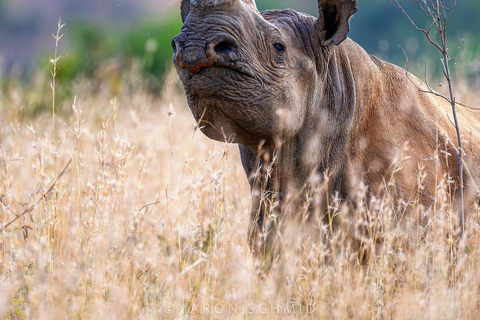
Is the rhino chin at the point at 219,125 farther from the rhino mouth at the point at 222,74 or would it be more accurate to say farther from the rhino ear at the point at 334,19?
the rhino ear at the point at 334,19

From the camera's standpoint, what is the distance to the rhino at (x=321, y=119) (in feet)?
14.9

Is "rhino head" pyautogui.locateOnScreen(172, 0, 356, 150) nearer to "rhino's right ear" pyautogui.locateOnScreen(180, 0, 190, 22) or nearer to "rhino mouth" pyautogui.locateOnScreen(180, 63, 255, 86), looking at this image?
"rhino mouth" pyautogui.locateOnScreen(180, 63, 255, 86)

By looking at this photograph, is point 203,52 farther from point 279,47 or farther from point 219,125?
point 279,47

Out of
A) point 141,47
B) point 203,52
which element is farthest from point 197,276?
point 141,47

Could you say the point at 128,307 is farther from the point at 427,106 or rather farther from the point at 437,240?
the point at 427,106

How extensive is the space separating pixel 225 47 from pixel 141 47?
909 inches

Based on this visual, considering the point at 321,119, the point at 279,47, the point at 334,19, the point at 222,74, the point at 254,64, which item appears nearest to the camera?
the point at 222,74

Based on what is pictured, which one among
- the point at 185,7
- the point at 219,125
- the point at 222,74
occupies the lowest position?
the point at 219,125

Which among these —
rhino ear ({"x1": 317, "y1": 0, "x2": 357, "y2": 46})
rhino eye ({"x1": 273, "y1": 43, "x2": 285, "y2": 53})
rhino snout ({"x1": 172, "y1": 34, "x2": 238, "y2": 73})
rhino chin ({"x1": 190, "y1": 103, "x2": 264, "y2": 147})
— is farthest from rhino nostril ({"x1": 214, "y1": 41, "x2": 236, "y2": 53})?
rhino ear ({"x1": 317, "y1": 0, "x2": 357, "y2": 46})

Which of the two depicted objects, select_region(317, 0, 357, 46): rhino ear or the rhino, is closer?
the rhino

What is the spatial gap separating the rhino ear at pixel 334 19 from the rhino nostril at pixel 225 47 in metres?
0.96

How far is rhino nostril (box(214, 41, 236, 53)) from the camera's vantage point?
13.9 feet

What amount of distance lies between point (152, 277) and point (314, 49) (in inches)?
76.7

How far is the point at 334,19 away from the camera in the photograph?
16.6 ft
